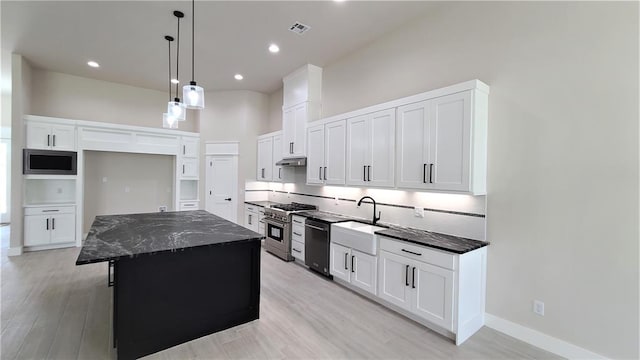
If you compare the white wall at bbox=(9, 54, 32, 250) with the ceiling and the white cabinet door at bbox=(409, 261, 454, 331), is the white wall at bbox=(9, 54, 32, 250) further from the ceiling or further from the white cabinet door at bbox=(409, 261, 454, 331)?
the white cabinet door at bbox=(409, 261, 454, 331)

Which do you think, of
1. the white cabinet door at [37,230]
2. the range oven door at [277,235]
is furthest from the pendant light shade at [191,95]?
the white cabinet door at [37,230]

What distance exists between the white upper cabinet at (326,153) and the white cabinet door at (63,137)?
4.75 m

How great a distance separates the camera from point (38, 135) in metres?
5.09

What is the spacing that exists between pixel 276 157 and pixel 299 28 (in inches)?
107

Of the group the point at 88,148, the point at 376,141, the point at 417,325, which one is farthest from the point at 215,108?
the point at 417,325

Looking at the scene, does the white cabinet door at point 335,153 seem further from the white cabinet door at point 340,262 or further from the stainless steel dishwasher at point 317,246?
the white cabinet door at point 340,262

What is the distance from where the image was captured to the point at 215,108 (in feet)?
21.8

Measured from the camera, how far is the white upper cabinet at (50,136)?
5.04 m

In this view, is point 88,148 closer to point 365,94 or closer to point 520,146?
point 365,94

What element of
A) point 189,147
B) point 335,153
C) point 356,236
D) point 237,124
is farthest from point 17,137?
point 356,236

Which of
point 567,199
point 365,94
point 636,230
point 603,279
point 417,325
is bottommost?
point 417,325

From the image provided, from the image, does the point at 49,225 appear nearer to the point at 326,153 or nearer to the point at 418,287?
the point at 326,153

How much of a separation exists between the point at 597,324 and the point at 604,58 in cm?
209

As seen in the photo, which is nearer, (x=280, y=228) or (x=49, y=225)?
(x=280, y=228)
